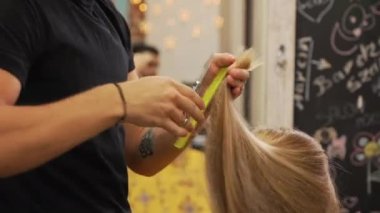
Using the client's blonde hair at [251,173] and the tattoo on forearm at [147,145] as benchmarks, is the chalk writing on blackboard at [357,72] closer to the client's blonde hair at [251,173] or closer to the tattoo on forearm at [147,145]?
the tattoo on forearm at [147,145]

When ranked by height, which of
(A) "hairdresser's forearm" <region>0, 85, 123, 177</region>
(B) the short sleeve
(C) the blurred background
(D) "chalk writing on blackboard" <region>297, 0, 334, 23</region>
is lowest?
(C) the blurred background

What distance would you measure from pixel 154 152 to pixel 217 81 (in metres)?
0.32

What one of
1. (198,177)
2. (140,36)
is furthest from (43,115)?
(140,36)

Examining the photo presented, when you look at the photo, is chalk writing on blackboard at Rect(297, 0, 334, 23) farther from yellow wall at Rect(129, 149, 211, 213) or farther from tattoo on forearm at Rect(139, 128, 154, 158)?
tattoo on forearm at Rect(139, 128, 154, 158)

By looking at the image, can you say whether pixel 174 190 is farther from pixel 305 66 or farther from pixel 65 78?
pixel 65 78

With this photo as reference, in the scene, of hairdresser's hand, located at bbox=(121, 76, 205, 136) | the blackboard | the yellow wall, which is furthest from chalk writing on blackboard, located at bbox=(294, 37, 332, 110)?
hairdresser's hand, located at bbox=(121, 76, 205, 136)

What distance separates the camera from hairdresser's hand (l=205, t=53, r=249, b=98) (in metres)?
1.11

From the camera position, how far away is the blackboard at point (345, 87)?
2.68 metres

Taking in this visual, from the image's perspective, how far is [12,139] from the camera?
3.10ft

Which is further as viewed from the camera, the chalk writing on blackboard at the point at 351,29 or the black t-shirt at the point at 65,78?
the chalk writing on blackboard at the point at 351,29

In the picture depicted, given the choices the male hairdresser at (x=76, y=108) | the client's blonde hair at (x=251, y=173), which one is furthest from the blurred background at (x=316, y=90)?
the client's blonde hair at (x=251, y=173)

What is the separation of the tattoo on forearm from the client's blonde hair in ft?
1.02

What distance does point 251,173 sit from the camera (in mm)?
1049

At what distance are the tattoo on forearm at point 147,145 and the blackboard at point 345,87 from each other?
146 centimetres
